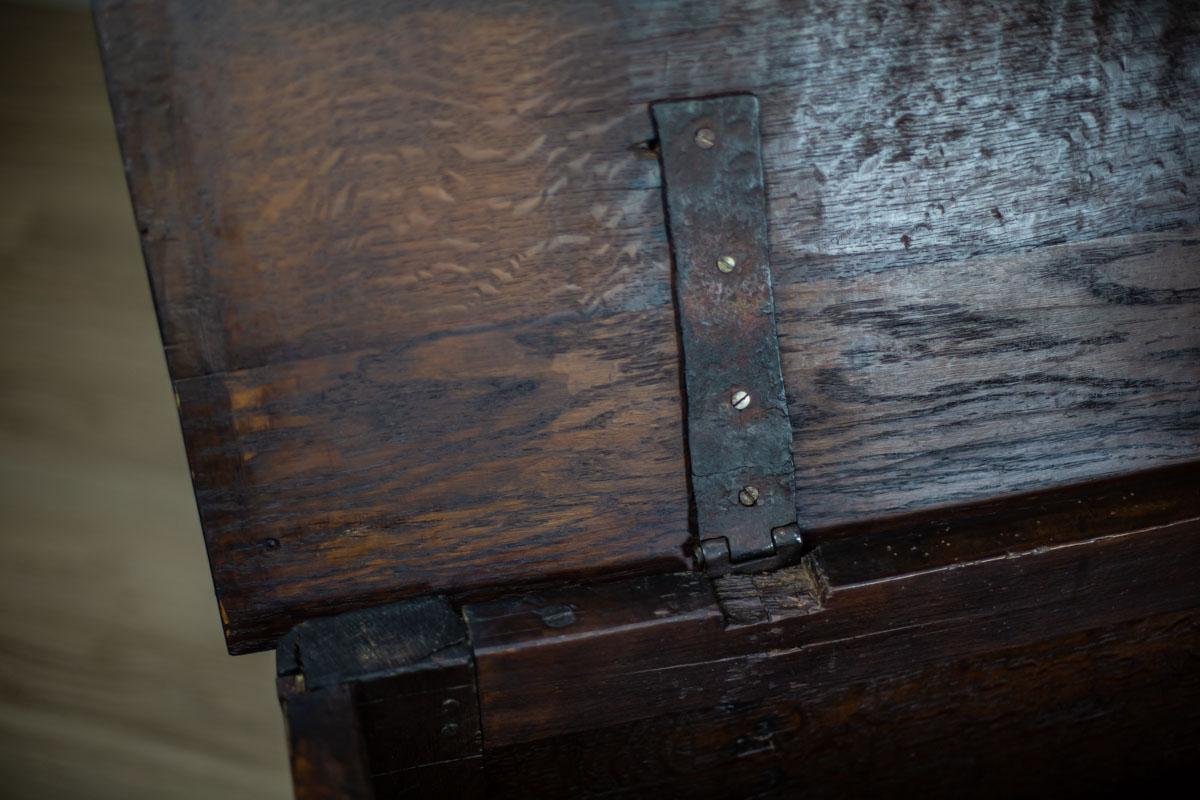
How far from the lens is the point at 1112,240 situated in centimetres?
98

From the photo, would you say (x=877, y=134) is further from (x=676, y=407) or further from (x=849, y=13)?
(x=676, y=407)

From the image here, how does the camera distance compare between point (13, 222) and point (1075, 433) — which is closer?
point (1075, 433)

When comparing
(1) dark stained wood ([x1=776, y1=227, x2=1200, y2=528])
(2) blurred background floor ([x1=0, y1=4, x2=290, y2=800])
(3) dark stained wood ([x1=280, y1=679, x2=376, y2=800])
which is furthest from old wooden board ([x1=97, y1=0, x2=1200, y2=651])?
(2) blurred background floor ([x1=0, y1=4, x2=290, y2=800])

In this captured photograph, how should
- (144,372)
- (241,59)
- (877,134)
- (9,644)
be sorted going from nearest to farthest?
(241,59) → (877,134) → (9,644) → (144,372)

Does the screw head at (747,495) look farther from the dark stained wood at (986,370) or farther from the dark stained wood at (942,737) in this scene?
the dark stained wood at (942,737)

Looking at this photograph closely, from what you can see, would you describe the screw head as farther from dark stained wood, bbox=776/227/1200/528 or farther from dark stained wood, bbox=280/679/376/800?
dark stained wood, bbox=280/679/376/800

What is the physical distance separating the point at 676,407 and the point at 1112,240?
463mm

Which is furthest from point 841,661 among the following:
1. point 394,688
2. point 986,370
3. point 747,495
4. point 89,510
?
point 89,510

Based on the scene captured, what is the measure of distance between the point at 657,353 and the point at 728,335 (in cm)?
7

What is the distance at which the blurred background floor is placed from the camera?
166cm

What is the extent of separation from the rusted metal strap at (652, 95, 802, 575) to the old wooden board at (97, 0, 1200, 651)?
2cm

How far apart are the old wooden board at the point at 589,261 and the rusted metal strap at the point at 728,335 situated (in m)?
0.02

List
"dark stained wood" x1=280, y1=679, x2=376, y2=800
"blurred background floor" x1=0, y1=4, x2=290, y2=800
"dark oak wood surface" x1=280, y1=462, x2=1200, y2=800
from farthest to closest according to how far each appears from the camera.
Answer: "blurred background floor" x1=0, y1=4, x2=290, y2=800 < "dark oak wood surface" x1=280, y1=462, x2=1200, y2=800 < "dark stained wood" x1=280, y1=679, x2=376, y2=800

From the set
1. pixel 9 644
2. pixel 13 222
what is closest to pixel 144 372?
pixel 13 222
